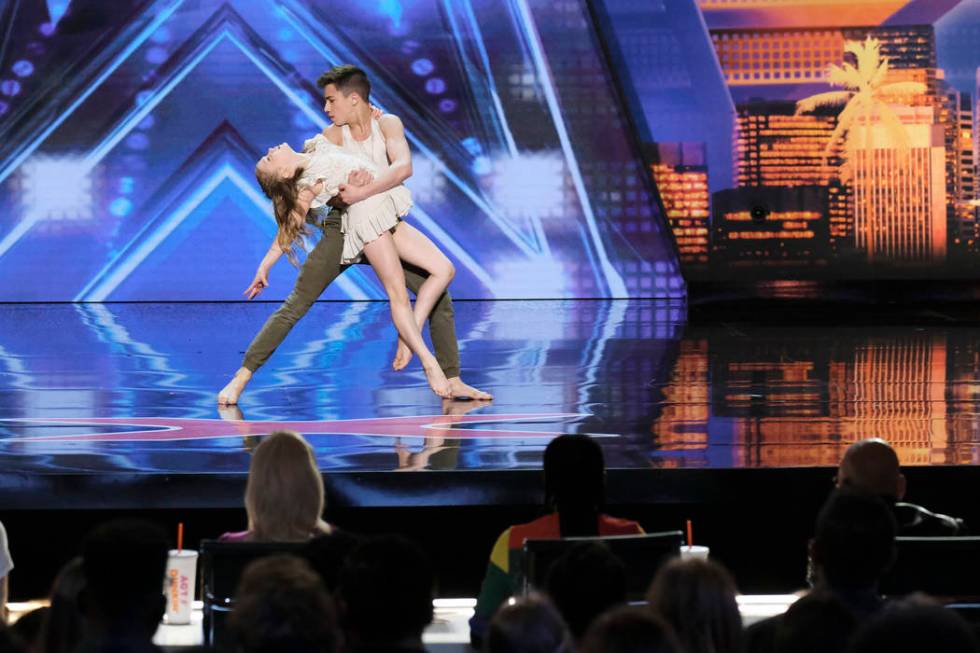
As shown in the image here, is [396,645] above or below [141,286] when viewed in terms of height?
below

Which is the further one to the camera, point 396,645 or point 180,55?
point 180,55

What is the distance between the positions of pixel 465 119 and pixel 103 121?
2.78m

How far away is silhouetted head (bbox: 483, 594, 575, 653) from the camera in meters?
1.69

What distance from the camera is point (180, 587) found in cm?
304

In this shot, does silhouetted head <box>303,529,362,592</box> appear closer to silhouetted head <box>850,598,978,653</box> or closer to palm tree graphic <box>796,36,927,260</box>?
silhouetted head <box>850,598,978,653</box>

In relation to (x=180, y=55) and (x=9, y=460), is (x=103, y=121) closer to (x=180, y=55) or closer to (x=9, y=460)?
(x=180, y=55)

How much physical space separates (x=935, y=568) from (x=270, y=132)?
10.2m

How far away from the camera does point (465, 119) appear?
40.0 ft

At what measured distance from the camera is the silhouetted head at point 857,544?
81.7 inches

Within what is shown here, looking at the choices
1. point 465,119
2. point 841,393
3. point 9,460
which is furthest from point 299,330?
point 9,460

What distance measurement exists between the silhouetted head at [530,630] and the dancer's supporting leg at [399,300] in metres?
3.80

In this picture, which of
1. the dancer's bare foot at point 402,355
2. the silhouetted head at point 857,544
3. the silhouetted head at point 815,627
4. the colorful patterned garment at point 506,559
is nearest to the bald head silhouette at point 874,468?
the colorful patterned garment at point 506,559

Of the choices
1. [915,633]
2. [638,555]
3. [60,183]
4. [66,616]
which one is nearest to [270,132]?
[60,183]

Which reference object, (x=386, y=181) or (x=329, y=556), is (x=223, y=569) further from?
(x=386, y=181)
